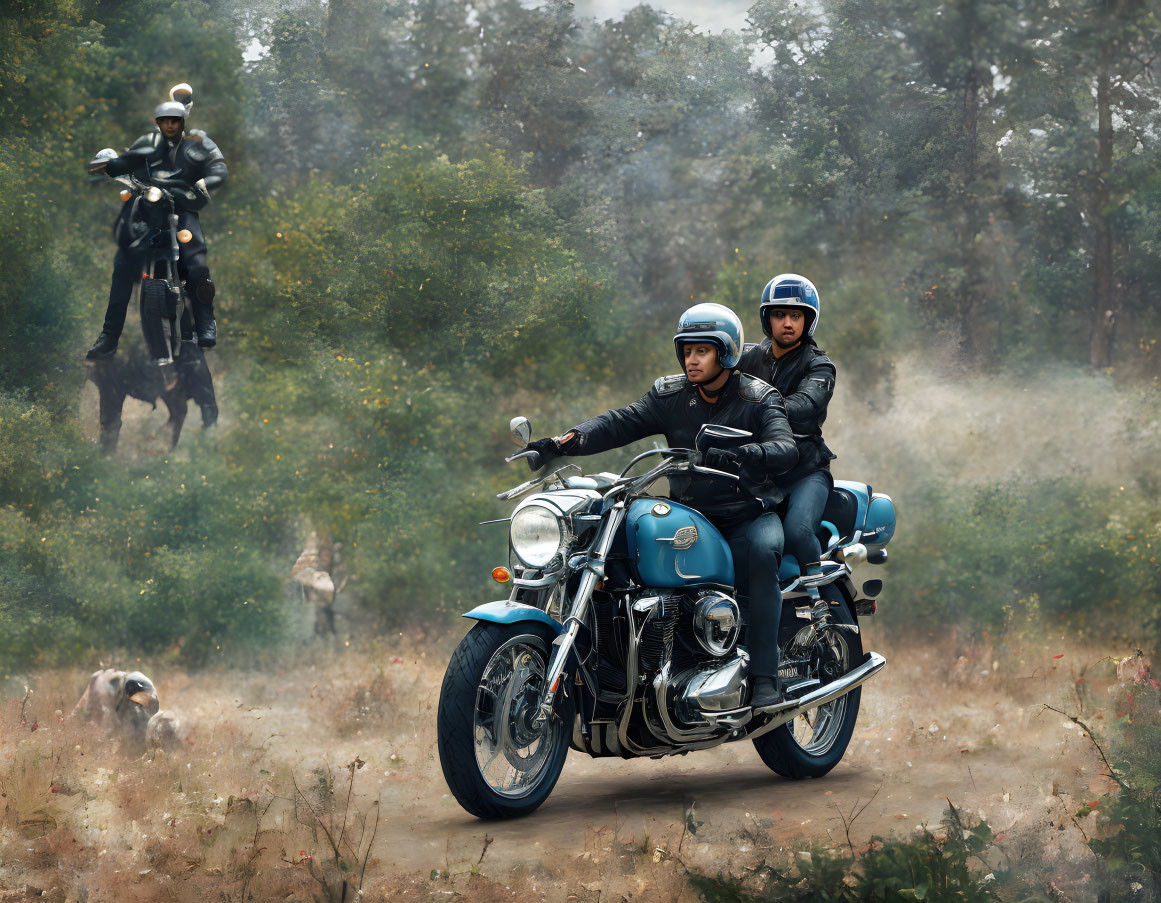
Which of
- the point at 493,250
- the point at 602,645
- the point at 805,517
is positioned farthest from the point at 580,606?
the point at 493,250

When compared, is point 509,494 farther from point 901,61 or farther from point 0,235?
point 901,61

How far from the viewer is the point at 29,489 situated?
10.7 m

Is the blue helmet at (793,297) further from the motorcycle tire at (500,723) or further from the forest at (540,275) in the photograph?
the forest at (540,275)

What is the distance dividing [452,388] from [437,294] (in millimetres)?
914

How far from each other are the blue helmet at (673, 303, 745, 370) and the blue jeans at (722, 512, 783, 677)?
821mm

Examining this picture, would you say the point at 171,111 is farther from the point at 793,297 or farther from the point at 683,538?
the point at 683,538

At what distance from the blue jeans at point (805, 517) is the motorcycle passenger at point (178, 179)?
620 cm

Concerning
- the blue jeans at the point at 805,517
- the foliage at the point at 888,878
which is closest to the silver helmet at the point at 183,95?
the blue jeans at the point at 805,517

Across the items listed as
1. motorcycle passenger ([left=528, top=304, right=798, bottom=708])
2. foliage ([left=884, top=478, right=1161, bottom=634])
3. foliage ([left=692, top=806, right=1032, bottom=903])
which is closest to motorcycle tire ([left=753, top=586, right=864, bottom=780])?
motorcycle passenger ([left=528, top=304, right=798, bottom=708])

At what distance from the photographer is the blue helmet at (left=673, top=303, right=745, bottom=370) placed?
5.87m

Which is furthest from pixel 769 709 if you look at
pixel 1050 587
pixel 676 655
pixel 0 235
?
pixel 0 235

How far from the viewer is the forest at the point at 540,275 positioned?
35.8 feet

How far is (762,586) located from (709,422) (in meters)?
0.82

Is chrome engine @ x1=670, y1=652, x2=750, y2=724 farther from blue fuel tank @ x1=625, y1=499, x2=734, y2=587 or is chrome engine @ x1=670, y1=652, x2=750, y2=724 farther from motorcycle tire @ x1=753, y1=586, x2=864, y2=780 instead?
motorcycle tire @ x1=753, y1=586, x2=864, y2=780
